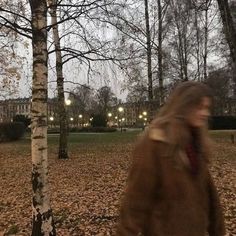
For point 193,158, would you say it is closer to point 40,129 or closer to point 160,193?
point 160,193

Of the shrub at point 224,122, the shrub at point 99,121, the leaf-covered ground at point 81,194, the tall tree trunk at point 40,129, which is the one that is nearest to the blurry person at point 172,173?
the tall tree trunk at point 40,129

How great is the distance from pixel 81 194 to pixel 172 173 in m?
8.55

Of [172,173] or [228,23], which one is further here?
[228,23]

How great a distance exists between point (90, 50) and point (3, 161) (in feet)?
35.7

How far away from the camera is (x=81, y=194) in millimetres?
10984

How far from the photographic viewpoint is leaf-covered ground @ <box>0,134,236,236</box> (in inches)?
322

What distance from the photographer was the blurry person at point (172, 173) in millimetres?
2682

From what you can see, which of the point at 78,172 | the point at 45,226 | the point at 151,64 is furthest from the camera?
the point at 151,64

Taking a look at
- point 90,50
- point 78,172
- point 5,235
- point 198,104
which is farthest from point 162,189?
point 78,172

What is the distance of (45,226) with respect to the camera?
6531 mm

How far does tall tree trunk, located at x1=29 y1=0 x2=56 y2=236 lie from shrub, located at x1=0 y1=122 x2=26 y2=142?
30931 millimetres

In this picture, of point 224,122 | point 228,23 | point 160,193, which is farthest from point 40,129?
point 224,122

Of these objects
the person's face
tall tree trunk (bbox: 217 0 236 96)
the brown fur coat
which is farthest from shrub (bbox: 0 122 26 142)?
the person's face

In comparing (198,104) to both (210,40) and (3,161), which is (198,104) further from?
(210,40)
